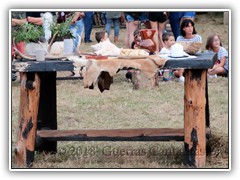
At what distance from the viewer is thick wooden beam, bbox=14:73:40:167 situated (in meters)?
5.34

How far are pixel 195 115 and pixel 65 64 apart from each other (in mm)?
938

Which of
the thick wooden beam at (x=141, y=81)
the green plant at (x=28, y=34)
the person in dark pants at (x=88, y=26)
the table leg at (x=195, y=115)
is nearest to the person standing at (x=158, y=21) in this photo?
the thick wooden beam at (x=141, y=81)

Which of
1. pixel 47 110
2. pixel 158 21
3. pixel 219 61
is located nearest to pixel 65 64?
pixel 47 110

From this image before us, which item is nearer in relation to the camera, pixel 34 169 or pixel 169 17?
pixel 34 169

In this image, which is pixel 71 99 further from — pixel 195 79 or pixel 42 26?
pixel 195 79

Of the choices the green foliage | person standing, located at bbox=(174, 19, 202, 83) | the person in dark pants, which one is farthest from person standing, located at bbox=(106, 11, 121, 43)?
the green foliage

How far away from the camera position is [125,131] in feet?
18.5

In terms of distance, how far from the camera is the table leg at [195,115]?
17.2 ft

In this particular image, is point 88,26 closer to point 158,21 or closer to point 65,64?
point 158,21

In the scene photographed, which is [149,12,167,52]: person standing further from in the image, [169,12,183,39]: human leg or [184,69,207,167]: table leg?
[184,69,207,167]: table leg

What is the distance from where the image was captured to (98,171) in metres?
5.38

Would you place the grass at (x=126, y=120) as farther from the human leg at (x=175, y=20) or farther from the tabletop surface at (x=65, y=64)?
the human leg at (x=175, y=20)

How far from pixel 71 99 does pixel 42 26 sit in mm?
2566
